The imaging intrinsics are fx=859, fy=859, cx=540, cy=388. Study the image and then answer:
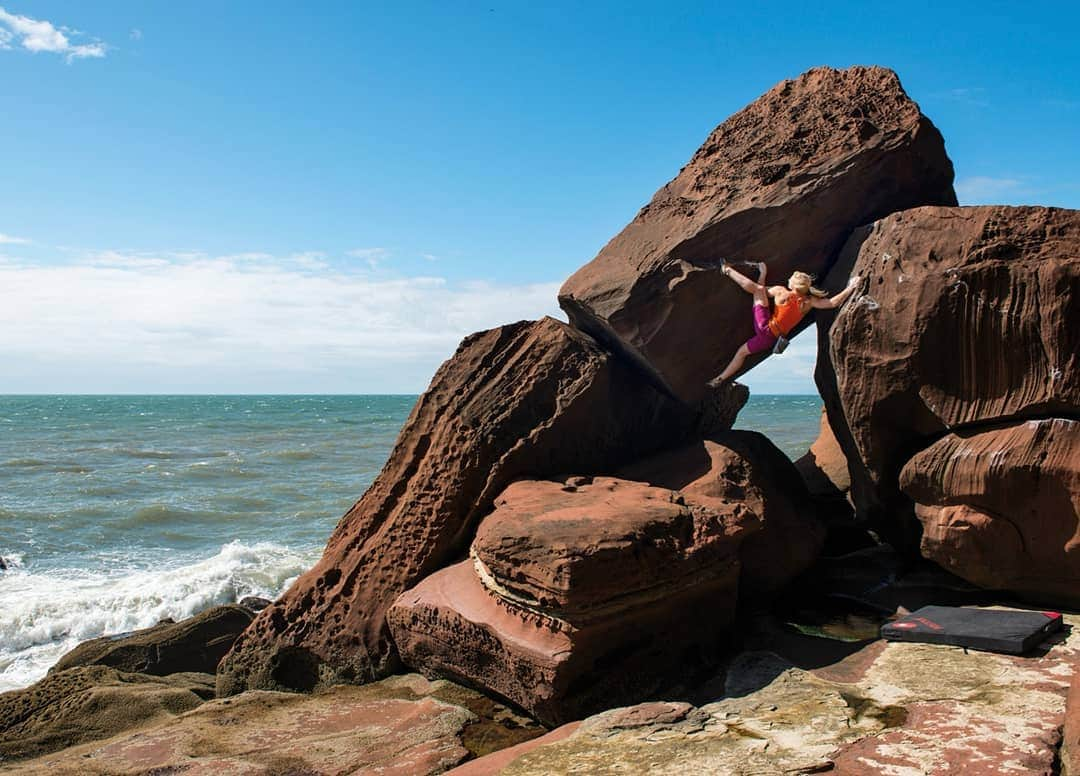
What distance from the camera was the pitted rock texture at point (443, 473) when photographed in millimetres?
4555

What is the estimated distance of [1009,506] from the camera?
4117mm

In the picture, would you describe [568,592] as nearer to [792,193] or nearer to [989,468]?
[989,468]

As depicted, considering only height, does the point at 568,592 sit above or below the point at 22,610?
above

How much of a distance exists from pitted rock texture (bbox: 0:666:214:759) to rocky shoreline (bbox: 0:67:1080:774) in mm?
18

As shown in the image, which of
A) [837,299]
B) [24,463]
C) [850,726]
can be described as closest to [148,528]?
[24,463]

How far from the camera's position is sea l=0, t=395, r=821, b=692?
780 centimetres

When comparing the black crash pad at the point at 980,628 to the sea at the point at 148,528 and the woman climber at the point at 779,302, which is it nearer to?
Result: the woman climber at the point at 779,302

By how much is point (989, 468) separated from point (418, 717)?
9.47ft

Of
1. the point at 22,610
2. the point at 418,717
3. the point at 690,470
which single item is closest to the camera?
the point at 418,717

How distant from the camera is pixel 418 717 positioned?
3.68 m

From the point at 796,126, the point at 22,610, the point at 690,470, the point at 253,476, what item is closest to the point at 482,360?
the point at 690,470

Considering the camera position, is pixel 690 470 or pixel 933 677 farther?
pixel 690 470

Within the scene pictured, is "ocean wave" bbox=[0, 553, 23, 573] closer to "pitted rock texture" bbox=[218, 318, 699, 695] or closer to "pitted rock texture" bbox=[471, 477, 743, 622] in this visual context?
"pitted rock texture" bbox=[218, 318, 699, 695]

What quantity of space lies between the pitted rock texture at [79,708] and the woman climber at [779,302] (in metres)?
3.61
